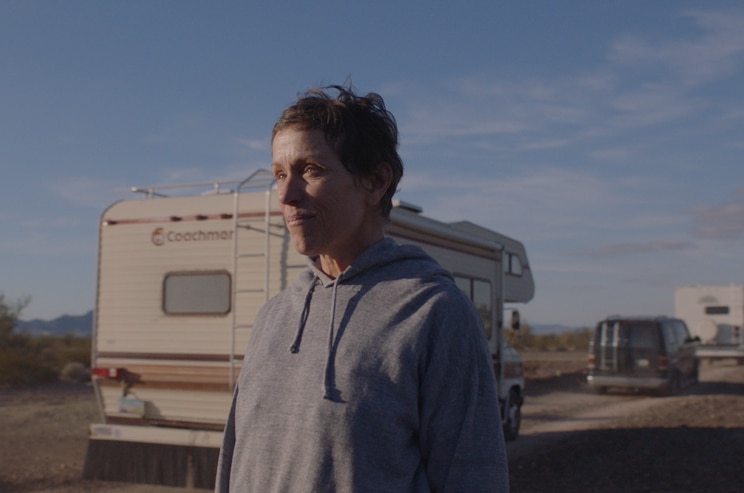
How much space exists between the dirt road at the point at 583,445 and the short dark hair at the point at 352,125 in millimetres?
6254

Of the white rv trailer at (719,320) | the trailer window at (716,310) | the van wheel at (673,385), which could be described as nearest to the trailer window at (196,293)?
the van wheel at (673,385)

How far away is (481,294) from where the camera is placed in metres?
10.4

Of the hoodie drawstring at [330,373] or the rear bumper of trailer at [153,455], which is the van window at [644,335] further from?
the hoodie drawstring at [330,373]

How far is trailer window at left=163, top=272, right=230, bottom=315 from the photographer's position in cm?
778

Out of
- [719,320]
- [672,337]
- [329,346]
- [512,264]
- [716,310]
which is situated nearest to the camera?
[329,346]

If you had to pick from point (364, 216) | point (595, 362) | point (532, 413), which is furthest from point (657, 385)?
point (364, 216)

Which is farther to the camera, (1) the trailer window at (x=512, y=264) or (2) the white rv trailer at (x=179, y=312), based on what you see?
(1) the trailer window at (x=512, y=264)

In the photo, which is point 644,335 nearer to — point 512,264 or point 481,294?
point 512,264

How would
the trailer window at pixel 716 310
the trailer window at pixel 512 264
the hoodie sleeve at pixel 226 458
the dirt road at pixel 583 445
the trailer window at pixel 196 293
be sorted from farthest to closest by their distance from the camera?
the trailer window at pixel 716 310 < the trailer window at pixel 512 264 < the dirt road at pixel 583 445 < the trailer window at pixel 196 293 < the hoodie sleeve at pixel 226 458

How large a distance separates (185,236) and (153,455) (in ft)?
6.52

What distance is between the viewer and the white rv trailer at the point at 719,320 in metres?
27.0

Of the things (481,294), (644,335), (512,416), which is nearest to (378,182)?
(481,294)

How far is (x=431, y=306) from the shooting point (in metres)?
1.98

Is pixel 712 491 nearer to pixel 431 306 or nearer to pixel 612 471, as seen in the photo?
pixel 612 471
